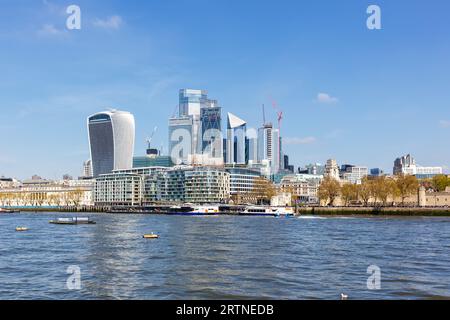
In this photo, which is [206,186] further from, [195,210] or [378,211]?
[378,211]

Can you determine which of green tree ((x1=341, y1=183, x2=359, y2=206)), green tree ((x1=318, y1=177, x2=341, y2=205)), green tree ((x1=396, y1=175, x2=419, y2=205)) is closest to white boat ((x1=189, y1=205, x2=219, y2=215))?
green tree ((x1=318, y1=177, x2=341, y2=205))

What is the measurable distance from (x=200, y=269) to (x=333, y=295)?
930 cm

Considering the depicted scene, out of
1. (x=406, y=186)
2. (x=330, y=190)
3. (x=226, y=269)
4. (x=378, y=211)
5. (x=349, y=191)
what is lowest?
(x=378, y=211)

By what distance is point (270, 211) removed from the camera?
127812 millimetres

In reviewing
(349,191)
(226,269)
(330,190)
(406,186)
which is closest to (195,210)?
(330,190)

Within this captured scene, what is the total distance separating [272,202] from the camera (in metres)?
161

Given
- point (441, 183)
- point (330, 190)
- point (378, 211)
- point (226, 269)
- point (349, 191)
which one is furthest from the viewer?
point (441, 183)

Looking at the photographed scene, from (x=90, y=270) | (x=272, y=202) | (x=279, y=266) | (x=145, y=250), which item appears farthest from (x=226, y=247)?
(x=272, y=202)

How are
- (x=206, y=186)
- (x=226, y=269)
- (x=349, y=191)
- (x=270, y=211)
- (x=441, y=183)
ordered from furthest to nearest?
(x=206, y=186)
(x=441, y=183)
(x=349, y=191)
(x=270, y=211)
(x=226, y=269)

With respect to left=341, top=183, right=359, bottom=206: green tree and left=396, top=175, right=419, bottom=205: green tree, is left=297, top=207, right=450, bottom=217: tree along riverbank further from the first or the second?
left=341, top=183, right=359, bottom=206: green tree

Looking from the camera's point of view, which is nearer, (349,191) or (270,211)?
(270,211)

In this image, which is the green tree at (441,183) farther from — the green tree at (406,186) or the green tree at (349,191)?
the green tree at (349,191)

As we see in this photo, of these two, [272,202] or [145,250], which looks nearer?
[145,250]

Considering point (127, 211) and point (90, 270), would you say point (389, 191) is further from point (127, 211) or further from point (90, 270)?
point (90, 270)
